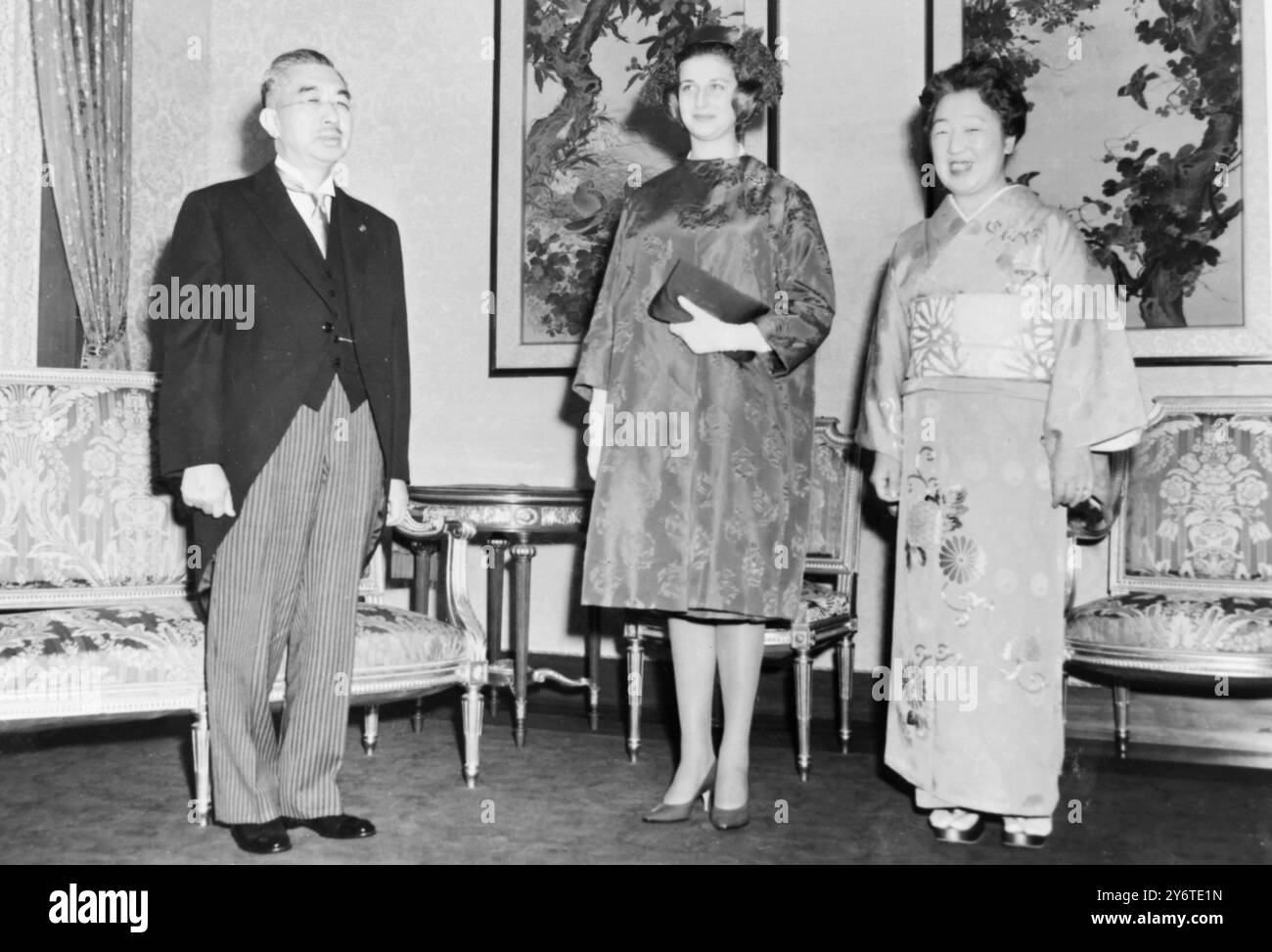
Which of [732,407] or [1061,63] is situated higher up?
[1061,63]

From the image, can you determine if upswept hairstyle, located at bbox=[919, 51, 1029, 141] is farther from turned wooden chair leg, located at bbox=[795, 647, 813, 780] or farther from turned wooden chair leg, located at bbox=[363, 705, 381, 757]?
turned wooden chair leg, located at bbox=[363, 705, 381, 757]

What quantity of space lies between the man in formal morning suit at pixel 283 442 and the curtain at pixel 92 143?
2.29m

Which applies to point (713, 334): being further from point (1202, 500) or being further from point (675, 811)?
point (1202, 500)

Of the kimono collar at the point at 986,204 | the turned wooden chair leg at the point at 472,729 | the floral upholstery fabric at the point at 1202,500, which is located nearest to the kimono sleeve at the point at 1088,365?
the kimono collar at the point at 986,204

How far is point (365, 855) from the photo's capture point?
267 centimetres

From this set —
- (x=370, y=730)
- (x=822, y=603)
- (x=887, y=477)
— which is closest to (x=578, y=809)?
(x=370, y=730)

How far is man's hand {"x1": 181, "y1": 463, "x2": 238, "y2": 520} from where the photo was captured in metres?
2.57

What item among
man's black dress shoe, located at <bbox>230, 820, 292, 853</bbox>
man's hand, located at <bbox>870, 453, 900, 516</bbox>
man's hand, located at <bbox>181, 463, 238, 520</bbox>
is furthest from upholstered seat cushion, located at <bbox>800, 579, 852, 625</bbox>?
man's hand, located at <bbox>181, 463, 238, 520</bbox>

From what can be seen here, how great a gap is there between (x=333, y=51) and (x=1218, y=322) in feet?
11.8

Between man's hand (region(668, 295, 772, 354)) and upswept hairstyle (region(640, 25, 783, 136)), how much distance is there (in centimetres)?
47

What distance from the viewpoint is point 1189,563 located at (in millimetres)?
3635

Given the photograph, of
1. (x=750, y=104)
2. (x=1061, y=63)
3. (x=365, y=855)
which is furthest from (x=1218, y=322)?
(x=365, y=855)
